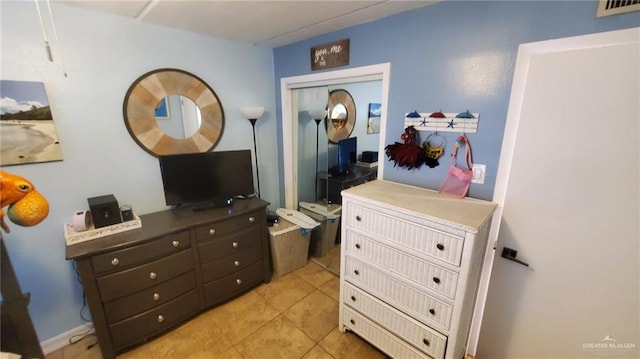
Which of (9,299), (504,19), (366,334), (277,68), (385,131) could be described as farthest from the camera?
(277,68)

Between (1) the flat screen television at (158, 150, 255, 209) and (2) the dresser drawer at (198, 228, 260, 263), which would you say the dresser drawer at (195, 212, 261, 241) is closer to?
(2) the dresser drawer at (198, 228, 260, 263)

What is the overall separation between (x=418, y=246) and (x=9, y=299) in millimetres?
1629

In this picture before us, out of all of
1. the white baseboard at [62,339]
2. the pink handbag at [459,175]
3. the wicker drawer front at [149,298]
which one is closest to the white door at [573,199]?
the pink handbag at [459,175]

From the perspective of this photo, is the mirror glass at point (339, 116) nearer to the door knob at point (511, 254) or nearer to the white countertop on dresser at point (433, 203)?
the white countertop on dresser at point (433, 203)

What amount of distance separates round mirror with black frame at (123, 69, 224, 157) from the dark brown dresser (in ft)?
1.88

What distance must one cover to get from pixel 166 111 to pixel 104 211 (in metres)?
0.88

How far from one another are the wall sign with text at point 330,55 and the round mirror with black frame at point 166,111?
0.98 meters

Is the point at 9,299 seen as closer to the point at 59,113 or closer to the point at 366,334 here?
the point at 59,113

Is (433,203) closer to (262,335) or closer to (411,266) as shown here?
(411,266)

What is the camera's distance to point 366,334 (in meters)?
1.74

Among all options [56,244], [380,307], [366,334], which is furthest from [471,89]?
[56,244]

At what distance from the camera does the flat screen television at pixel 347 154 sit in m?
2.97

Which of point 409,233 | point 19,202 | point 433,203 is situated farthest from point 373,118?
point 19,202

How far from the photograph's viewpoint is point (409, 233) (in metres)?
1.39
